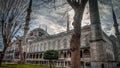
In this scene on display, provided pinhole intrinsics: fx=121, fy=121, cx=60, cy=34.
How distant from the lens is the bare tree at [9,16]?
1495 cm

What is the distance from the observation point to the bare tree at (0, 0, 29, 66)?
1495 centimetres

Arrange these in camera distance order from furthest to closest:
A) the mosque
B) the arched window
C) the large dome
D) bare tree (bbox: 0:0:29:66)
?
the large dome, the arched window, the mosque, bare tree (bbox: 0:0:29:66)

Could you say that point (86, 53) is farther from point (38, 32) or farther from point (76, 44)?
point (38, 32)

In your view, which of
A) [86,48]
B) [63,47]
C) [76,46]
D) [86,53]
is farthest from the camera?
[63,47]

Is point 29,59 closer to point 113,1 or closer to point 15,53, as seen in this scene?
point 15,53

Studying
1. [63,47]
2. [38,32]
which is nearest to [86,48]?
[63,47]

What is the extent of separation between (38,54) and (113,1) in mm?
43892

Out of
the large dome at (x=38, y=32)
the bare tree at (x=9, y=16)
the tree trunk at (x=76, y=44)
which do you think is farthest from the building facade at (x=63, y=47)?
the tree trunk at (x=76, y=44)

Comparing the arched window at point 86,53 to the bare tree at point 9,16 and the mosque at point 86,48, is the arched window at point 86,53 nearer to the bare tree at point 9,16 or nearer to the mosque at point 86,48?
the mosque at point 86,48

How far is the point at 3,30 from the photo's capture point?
15758 millimetres

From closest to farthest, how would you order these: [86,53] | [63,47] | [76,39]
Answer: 1. [76,39]
2. [86,53]
3. [63,47]

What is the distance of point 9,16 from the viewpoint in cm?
1573

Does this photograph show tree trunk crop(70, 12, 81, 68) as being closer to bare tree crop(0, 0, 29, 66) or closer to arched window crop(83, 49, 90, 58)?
bare tree crop(0, 0, 29, 66)

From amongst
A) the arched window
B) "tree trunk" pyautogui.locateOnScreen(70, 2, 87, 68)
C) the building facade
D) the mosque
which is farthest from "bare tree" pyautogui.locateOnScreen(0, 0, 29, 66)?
the arched window
